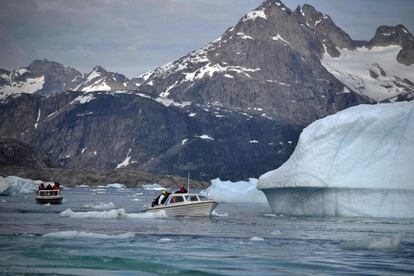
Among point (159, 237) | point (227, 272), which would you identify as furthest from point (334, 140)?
point (227, 272)

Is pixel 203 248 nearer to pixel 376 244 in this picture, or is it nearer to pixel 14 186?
pixel 376 244

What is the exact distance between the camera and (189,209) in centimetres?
6700

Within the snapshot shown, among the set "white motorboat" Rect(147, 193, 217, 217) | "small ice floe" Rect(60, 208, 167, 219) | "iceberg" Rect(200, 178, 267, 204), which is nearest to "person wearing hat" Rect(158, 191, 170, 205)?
"white motorboat" Rect(147, 193, 217, 217)

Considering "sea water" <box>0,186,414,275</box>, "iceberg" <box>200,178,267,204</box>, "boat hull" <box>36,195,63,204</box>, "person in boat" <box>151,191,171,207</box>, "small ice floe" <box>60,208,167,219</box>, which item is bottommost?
"sea water" <box>0,186,414,275</box>

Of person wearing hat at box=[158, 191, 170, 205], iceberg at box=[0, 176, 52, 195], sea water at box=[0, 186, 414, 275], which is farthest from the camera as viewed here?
iceberg at box=[0, 176, 52, 195]

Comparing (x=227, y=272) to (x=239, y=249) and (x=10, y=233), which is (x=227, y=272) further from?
(x=10, y=233)

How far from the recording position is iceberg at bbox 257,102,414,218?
61.6m

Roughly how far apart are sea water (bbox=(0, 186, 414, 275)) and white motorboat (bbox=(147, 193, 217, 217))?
684 cm

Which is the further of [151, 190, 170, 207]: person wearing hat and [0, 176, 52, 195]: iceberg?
[0, 176, 52, 195]: iceberg

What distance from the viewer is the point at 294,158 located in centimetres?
6656

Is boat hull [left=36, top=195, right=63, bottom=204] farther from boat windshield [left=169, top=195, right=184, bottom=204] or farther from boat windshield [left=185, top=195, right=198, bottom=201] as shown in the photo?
boat windshield [left=185, top=195, right=198, bottom=201]

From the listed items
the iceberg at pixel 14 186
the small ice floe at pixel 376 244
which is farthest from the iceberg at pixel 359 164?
the iceberg at pixel 14 186

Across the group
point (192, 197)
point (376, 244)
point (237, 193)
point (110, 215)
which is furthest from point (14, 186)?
point (376, 244)

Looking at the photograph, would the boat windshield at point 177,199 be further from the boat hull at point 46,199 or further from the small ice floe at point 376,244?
the boat hull at point 46,199
